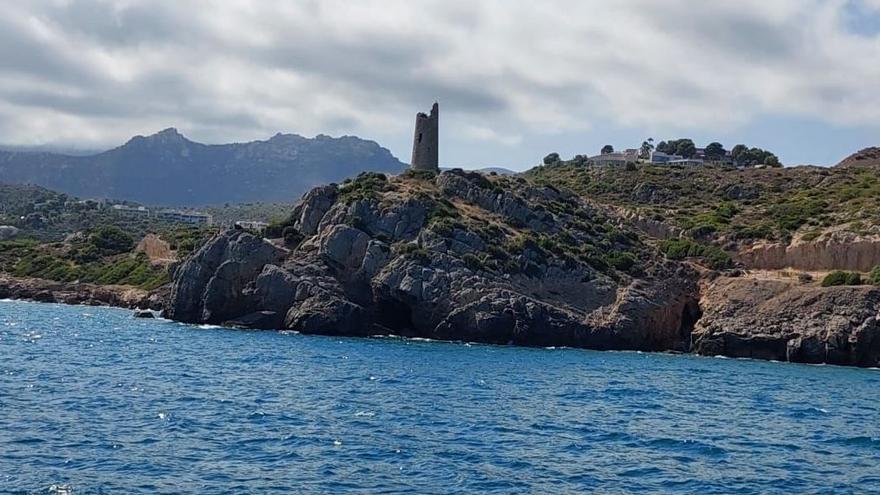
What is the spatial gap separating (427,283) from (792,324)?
2570 centimetres

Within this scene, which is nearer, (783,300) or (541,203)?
(783,300)

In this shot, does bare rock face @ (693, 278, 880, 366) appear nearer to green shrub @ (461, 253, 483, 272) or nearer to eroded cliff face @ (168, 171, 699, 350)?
eroded cliff face @ (168, 171, 699, 350)

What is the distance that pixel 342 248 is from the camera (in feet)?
240

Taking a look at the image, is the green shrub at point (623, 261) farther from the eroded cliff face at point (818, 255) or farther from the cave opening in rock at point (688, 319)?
the eroded cliff face at point (818, 255)

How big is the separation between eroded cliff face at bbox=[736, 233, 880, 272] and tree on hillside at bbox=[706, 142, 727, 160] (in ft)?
268

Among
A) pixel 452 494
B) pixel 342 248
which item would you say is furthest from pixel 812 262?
pixel 452 494

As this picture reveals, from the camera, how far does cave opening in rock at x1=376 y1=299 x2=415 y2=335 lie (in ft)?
237

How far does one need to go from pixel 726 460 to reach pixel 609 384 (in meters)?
17.4

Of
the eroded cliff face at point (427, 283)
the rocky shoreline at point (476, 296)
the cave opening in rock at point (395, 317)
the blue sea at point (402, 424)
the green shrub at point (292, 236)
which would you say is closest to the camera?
the blue sea at point (402, 424)

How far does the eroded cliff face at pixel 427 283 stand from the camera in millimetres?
69562

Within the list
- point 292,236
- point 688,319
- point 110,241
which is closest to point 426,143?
point 292,236

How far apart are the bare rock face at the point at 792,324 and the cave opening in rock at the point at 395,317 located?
21.2 m

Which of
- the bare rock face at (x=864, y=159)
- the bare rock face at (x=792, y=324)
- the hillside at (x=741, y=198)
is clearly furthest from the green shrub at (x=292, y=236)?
the bare rock face at (x=864, y=159)

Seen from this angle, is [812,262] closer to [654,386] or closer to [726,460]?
[654,386]
